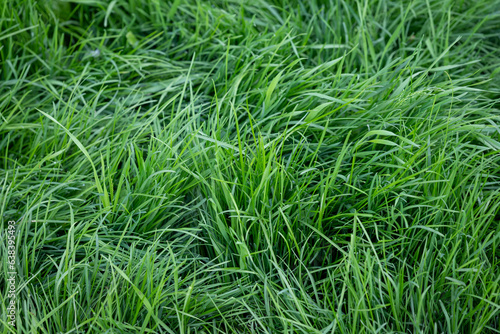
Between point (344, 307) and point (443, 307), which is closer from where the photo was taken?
point (443, 307)

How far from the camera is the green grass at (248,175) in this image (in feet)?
5.53

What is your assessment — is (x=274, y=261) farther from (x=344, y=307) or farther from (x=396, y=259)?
(x=396, y=259)

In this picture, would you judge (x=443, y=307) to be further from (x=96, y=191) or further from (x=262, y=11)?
(x=262, y=11)

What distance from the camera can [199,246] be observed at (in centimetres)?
197

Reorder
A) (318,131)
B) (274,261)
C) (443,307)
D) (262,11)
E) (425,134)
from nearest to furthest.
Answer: (443,307)
(274,261)
(425,134)
(318,131)
(262,11)

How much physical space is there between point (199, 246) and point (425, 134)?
1.17 meters

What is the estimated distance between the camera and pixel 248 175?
6.27 ft

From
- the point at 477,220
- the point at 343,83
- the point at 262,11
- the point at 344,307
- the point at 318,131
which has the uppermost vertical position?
the point at 262,11

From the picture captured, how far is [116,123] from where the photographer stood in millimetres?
2324

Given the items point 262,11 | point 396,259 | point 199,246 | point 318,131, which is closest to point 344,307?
point 396,259

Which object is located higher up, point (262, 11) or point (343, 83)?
point (262, 11)

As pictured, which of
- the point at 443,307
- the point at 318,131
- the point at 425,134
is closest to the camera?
the point at 443,307

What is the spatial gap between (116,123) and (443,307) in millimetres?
1777

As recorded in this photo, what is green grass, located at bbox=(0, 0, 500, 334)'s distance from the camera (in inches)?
66.4
